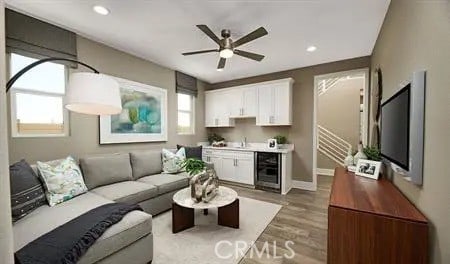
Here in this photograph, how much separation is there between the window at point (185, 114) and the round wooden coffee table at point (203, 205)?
2.48 meters

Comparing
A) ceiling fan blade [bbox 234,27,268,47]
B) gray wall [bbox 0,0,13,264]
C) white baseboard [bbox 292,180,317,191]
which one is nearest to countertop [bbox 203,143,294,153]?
white baseboard [bbox 292,180,317,191]

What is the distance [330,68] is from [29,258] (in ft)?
15.8

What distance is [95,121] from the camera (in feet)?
10.6

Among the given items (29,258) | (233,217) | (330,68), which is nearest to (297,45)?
(330,68)

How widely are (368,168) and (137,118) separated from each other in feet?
12.0

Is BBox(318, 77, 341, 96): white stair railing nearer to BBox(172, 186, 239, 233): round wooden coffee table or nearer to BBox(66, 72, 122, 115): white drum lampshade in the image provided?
BBox(172, 186, 239, 233): round wooden coffee table

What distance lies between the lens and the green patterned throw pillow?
2.14 m

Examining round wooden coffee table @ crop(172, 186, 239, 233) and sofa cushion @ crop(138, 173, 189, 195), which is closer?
round wooden coffee table @ crop(172, 186, 239, 233)

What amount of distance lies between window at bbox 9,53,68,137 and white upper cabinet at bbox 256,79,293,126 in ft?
11.7

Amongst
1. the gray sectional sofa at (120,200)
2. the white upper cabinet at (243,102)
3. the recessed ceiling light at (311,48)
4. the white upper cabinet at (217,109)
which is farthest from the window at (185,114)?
the recessed ceiling light at (311,48)

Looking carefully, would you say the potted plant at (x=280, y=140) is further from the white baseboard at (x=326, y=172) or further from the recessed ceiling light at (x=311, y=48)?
the white baseboard at (x=326, y=172)

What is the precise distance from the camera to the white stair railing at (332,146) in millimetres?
5828

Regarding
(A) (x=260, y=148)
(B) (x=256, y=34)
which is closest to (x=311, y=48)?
(B) (x=256, y=34)

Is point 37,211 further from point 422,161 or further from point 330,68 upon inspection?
point 330,68
